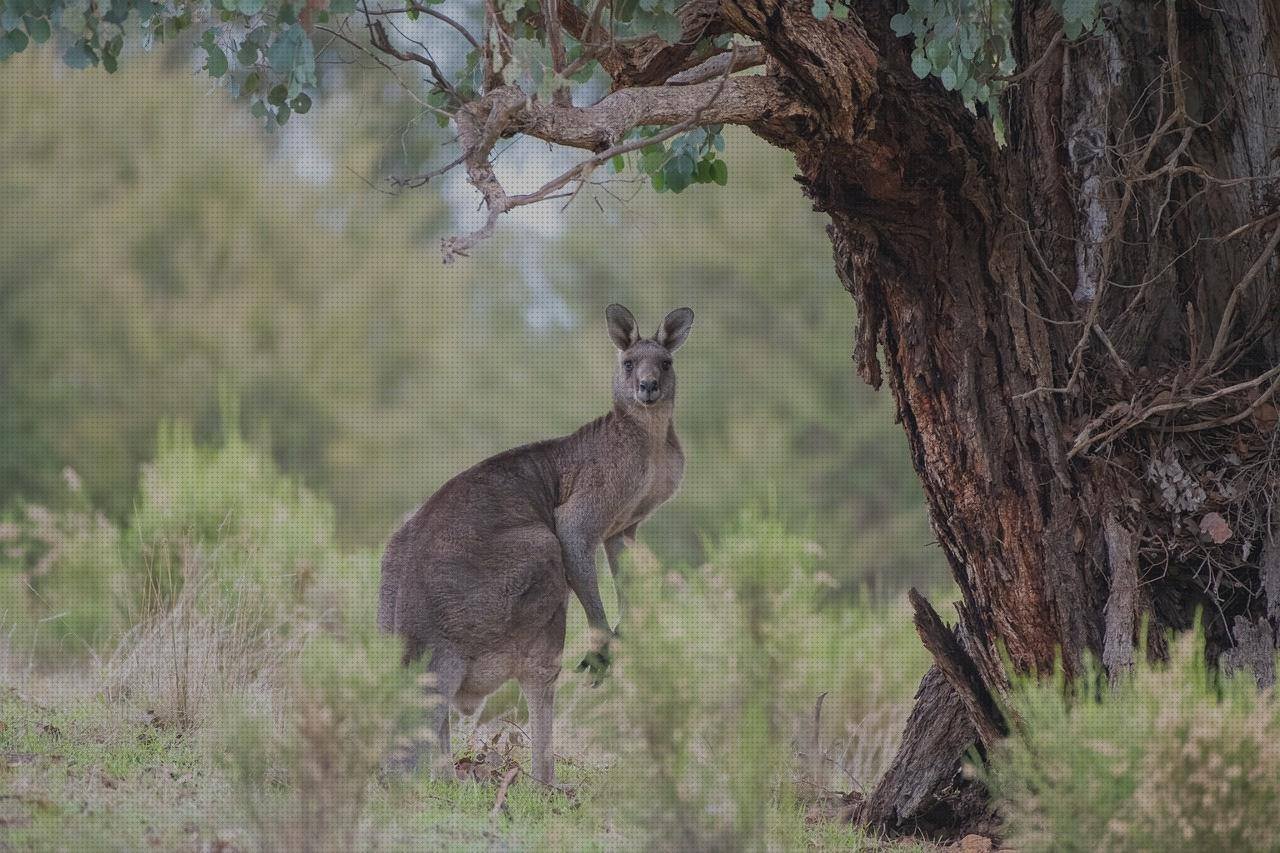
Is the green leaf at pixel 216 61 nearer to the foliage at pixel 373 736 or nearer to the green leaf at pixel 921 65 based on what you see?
the foliage at pixel 373 736

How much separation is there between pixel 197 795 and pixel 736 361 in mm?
18701

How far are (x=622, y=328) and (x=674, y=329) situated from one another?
259mm

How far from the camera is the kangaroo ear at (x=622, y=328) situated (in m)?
7.53

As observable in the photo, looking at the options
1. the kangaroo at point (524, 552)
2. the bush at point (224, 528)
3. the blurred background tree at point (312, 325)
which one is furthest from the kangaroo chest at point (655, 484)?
the blurred background tree at point (312, 325)

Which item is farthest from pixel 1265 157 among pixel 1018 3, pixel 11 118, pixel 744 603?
pixel 11 118

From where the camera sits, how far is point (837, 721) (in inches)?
365

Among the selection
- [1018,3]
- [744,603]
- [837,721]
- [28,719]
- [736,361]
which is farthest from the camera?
[736,361]

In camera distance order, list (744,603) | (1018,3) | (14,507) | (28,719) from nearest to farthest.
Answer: (744,603)
(1018,3)
(28,719)
(14,507)

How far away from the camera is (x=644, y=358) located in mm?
7398

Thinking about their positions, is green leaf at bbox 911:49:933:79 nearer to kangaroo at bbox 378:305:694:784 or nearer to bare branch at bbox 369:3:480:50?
bare branch at bbox 369:3:480:50

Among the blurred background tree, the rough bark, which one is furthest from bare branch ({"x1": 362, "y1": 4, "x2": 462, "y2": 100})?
the blurred background tree

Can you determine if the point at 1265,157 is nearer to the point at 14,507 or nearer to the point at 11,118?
the point at 14,507

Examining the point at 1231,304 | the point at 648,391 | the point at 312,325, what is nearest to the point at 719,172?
the point at 648,391

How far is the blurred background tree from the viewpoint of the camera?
21656mm
